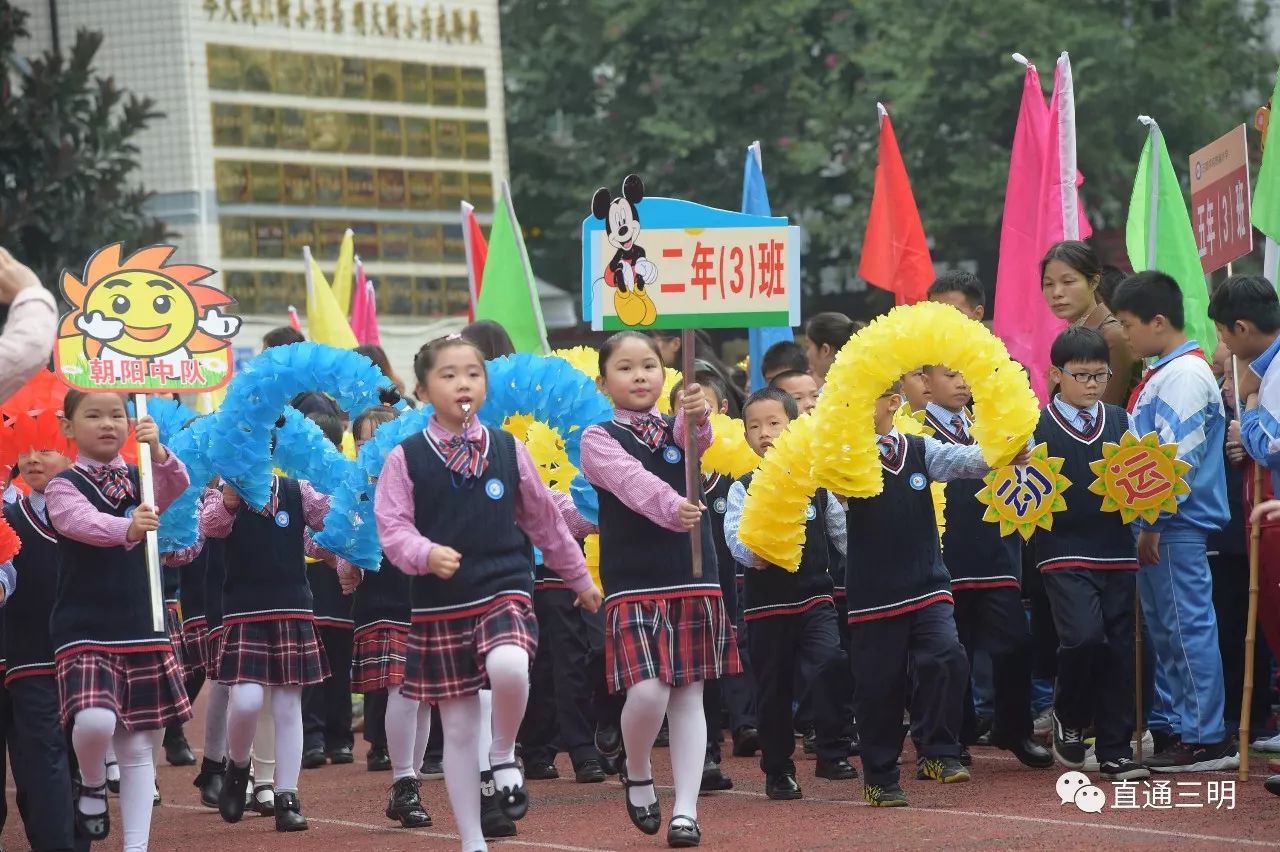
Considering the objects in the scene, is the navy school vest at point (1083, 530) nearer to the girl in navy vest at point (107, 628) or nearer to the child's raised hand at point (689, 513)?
the child's raised hand at point (689, 513)

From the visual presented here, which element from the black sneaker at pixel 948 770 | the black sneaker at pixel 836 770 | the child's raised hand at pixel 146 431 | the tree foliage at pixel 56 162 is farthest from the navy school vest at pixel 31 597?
the tree foliage at pixel 56 162

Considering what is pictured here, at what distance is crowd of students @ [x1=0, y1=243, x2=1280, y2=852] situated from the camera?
7.52m

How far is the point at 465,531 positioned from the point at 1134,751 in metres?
3.74

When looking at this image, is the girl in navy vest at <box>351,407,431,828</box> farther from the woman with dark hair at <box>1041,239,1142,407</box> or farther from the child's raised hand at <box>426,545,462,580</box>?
the woman with dark hair at <box>1041,239,1142,407</box>

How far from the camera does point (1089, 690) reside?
8828 mm

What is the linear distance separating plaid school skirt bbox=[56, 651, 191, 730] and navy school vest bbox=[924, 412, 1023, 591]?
139 inches

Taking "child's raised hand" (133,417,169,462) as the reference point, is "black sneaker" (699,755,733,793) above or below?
below

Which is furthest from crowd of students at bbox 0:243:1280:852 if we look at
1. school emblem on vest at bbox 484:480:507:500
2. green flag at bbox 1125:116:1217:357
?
green flag at bbox 1125:116:1217:357

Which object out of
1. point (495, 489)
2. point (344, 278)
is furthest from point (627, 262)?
point (344, 278)

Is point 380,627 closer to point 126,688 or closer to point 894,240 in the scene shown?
point 126,688

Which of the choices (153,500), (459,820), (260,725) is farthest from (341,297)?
(459,820)

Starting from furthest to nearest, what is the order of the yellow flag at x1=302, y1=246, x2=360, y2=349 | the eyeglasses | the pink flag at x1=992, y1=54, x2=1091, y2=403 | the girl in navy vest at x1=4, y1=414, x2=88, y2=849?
the yellow flag at x1=302, y1=246, x2=360, y2=349, the pink flag at x1=992, y1=54, x2=1091, y2=403, the eyeglasses, the girl in navy vest at x1=4, y1=414, x2=88, y2=849

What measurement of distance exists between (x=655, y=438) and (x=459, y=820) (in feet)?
5.58

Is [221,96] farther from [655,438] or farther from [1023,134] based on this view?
[655,438]
